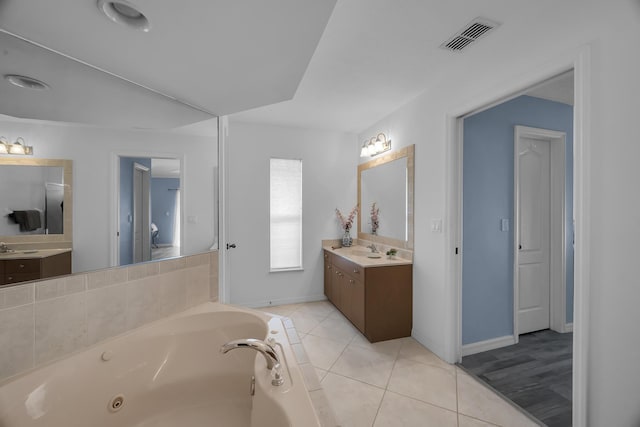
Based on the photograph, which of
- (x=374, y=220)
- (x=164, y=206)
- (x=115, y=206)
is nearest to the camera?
(x=115, y=206)

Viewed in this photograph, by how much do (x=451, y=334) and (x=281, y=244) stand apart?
7.39 ft

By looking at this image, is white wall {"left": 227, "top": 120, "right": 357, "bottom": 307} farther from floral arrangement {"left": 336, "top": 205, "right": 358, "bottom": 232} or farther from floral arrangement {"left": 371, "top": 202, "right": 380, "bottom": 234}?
floral arrangement {"left": 371, "top": 202, "right": 380, "bottom": 234}

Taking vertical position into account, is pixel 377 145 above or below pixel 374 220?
above

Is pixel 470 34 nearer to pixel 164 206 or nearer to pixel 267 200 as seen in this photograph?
pixel 164 206

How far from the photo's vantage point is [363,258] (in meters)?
2.82

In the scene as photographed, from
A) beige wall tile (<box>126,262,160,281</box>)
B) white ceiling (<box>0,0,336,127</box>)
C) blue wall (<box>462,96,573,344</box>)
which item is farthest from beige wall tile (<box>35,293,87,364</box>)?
blue wall (<box>462,96,573,344</box>)

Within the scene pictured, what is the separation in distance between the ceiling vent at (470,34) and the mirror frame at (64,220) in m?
2.42

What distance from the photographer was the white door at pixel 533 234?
2.65m

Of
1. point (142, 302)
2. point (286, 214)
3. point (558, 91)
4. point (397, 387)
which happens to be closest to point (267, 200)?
point (286, 214)

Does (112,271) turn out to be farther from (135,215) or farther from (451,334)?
(451,334)

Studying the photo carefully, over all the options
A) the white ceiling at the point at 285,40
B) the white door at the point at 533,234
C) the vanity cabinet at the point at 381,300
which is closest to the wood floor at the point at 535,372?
the white door at the point at 533,234

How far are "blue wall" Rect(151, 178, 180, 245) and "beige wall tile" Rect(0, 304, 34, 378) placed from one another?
70 centimetres

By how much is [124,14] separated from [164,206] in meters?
1.18

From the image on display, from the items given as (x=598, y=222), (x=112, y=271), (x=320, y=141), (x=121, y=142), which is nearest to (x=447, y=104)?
(x=598, y=222)
